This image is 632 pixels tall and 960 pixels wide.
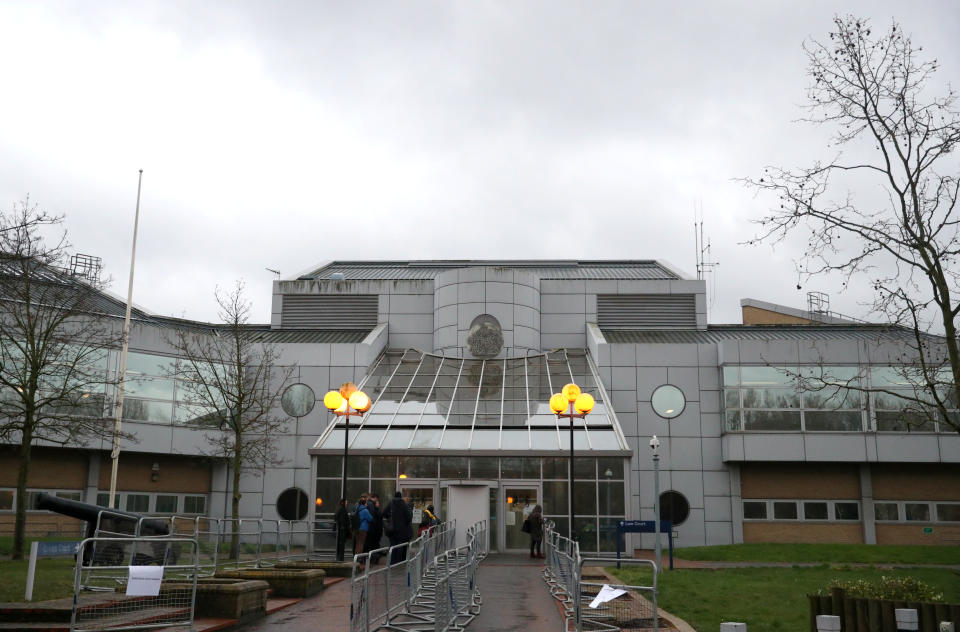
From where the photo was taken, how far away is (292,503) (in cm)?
3525

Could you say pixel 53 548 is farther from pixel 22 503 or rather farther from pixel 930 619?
pixel 930 619

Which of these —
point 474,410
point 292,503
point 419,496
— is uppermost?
point 474,410

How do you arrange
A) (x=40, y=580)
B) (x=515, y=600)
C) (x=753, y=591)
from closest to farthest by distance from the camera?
(x=40, y=580) → (x=515, y=600) → (x=753, y=591)

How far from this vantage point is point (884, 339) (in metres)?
33.5

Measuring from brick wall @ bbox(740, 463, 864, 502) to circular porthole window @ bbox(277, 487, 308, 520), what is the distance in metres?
16.8

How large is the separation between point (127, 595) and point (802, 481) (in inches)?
1141

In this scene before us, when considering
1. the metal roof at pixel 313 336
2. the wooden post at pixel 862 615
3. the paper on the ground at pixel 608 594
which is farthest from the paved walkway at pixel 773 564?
the metal roof at pixel 313 336

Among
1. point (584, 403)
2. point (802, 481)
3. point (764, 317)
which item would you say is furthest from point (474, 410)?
point (764, 317)

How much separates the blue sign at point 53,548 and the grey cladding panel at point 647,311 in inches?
1150

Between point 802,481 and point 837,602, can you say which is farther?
point 802,481

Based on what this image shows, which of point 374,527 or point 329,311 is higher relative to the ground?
point 329,311

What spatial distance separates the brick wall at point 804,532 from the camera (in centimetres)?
3441

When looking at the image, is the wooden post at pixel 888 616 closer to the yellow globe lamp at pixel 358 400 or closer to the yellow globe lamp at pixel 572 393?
the yellow globe lamp at pixel 572 393

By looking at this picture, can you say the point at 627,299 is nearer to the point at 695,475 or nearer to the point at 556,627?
the point at 695,475
